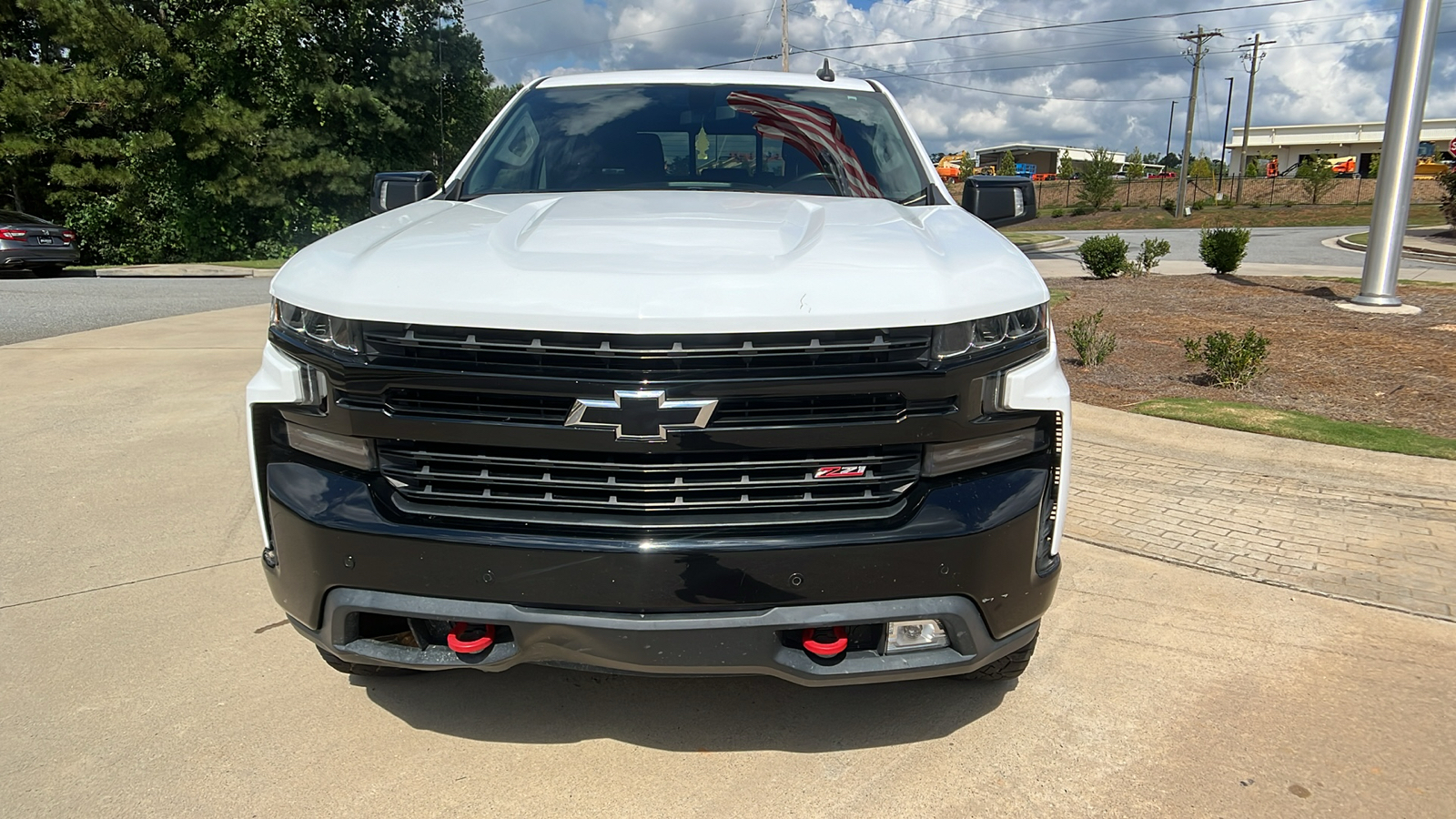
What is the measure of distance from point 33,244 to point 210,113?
239 inches

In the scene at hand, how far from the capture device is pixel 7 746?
2.64 meters

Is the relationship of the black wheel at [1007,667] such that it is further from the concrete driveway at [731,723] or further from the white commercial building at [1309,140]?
the white commercial building at [1309,140]

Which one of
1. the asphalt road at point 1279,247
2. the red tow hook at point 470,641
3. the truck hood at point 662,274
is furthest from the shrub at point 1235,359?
the asphalt road at point 1279,247

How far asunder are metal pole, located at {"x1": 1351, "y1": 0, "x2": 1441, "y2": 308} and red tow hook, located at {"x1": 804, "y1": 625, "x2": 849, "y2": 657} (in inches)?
434

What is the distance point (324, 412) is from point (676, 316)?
888 mm

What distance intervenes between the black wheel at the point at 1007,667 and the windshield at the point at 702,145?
64.2 inches

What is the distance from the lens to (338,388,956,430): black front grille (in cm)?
212

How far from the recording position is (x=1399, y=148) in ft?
35.0

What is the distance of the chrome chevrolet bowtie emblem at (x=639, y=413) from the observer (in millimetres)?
2066

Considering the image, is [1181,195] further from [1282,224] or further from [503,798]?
[503,798]

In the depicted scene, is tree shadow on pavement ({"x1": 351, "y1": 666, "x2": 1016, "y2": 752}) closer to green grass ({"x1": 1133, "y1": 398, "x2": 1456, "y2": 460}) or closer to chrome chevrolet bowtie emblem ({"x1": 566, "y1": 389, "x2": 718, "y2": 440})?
chrome chevrolet bowtie emblem ({"x1": 566, "y1": 389, "x2": 718, "y2": 440})

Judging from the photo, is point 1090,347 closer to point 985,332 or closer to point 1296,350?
point 1296,350

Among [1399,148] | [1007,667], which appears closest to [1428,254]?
[1399,148]

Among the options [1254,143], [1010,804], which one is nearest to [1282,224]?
[1010,804]
